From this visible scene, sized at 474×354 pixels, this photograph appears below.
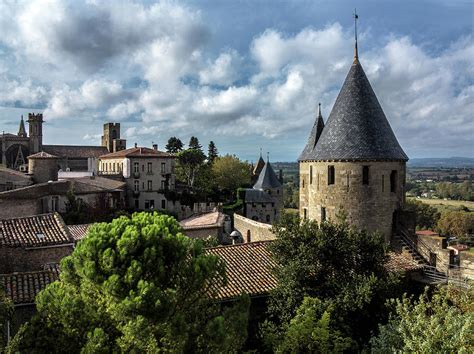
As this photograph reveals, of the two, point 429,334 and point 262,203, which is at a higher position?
point 262,203

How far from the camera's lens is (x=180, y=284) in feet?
40.1

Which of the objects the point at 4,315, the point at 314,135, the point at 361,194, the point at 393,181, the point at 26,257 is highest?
the point at 314,135

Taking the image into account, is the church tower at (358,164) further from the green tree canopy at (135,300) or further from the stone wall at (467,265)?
the green tree canopy at (135,300)

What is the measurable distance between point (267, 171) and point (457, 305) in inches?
1831

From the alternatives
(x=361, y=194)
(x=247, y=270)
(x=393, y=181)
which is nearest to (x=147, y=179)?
(x=361, y=194)

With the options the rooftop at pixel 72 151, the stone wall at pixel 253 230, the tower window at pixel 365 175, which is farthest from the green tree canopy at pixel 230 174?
the tower window at pixel 365 175

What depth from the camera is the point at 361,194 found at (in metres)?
22.8

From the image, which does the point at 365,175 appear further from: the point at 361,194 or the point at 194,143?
the point at 194,143

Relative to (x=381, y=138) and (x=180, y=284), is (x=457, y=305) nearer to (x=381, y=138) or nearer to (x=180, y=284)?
(x=381, y=138)

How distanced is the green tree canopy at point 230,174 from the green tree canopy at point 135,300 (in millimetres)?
57705

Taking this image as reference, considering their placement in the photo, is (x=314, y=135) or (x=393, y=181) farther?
(x=314, y=135)

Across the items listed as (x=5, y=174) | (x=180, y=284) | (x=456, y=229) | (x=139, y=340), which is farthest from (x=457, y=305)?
(x=456, y=229)

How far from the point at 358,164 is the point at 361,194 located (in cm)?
156

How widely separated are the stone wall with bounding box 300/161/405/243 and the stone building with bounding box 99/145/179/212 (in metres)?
38.4
